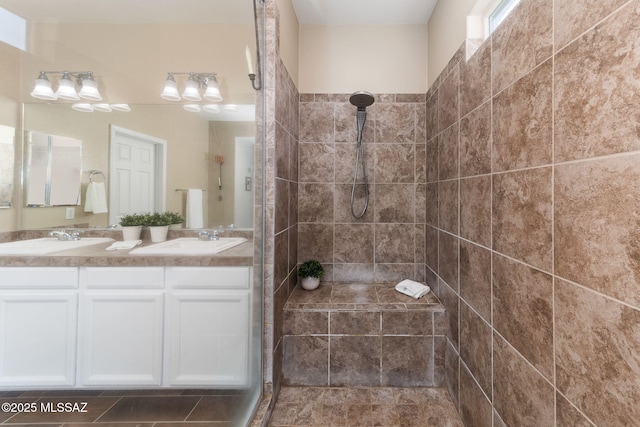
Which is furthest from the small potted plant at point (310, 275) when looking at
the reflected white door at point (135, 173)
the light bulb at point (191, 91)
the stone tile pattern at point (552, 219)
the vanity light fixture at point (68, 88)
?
the vanity light fixture at point (68, 88)

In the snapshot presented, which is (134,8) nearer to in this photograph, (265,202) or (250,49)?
(250,49)

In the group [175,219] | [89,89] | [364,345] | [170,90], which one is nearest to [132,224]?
[175,219]

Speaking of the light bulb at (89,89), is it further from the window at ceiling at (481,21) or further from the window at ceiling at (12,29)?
the window at ceiling at (481,21)

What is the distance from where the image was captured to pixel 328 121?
7.11 ft

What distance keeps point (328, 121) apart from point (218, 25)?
1.08 metres

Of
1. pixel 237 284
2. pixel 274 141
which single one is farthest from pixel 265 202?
pixel 237 284

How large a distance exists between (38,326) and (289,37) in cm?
197

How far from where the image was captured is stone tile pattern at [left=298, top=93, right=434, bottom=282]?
2.16m

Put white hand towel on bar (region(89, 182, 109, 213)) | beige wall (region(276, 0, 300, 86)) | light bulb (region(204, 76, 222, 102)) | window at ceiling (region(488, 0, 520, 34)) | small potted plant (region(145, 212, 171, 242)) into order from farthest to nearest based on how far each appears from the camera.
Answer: beige wall (region(276, 0, 300, 86))
window at ceiling (region(488, 0, 520, 34))
light bulb (region(204, 76, 222, 102))
small potted plant (region(145, 212, 171, 242))
white hand towel on bar (region(89, 182, 109, 213))

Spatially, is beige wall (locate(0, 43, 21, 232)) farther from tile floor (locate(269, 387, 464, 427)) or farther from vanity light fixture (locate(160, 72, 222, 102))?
tile floor (locate(269, 387, 464, 427))

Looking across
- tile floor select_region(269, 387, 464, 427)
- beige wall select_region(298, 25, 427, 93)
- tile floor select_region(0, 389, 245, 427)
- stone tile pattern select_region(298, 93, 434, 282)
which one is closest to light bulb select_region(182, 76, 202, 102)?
tile floor select_region(0, 389, 245, 427)

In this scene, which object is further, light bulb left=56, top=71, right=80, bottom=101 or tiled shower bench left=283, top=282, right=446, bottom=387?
tiled shower bench left=283, top=282, right=446, bottom=387

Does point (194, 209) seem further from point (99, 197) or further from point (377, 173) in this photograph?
point (377, 173)

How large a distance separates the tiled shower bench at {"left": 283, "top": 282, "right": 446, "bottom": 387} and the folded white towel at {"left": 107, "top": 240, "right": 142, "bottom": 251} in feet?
3.34
